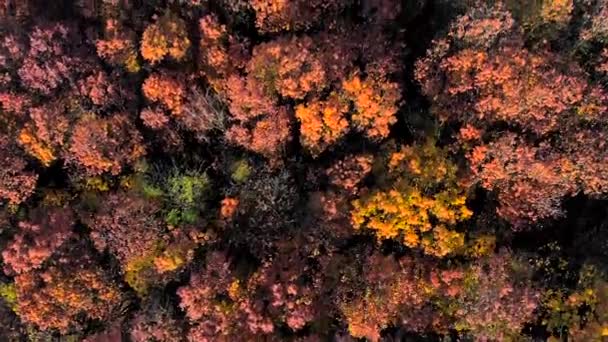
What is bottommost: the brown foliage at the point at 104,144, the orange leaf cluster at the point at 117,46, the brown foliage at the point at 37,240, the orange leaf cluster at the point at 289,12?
the brown foliage at the point at 37,240

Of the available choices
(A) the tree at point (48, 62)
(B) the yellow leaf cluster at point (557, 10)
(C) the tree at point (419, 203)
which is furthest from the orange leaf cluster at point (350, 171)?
(A) the tree at point (48, 62)

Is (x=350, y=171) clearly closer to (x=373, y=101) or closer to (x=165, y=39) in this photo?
(x=373, y=101)

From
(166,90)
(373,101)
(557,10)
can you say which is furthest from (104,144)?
(557,10)

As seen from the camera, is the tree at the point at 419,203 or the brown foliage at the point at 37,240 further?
the tree at the point at 419,203

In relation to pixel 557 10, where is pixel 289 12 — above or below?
below

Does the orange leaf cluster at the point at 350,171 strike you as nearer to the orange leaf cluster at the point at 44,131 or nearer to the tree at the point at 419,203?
the tree at the point at 419,203

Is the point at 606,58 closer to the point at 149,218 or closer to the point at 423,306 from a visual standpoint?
the point at 423,306

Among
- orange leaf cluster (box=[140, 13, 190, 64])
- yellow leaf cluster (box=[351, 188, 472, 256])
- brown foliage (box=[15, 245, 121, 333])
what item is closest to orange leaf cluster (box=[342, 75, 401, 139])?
yellow leaf cluster (box=[351, 188, 472, 256])

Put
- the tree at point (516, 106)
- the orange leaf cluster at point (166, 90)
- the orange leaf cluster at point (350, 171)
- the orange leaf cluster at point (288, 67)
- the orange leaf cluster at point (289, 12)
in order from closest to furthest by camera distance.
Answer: the tree at point (516, 106)
the orange leaf cluster at point (288, 67)
the orange leaf cluster at point (166, 90)
the orange leaf cluster at point (350, 171)
the orange leaf cluster at point (289, 12)

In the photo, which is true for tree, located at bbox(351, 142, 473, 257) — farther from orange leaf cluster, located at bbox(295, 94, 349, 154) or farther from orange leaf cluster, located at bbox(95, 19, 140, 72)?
orange leaf cluster, located at bbox(95, 19, 140, 72)
